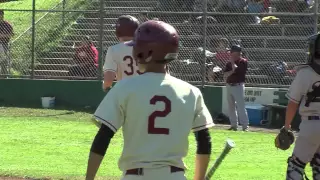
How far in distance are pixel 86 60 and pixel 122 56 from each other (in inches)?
453

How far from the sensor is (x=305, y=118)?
770 centimetres

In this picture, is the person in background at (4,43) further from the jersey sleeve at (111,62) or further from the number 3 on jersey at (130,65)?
the number 3 on jersey at (130,65)

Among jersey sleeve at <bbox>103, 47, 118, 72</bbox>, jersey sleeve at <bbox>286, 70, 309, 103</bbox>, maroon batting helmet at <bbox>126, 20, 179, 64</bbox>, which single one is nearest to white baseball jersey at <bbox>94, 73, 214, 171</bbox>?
maroon batting helmet at <bbox>126, 20, 179, 64</bbox>

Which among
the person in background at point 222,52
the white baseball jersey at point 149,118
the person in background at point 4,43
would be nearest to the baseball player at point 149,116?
the white baseball jersey at point 149,118

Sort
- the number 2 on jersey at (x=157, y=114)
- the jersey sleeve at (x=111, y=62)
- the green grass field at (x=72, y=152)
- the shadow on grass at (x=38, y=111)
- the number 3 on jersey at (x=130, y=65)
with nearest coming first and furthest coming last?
the number 2 on jersey at (x=157, y=114) < the number 3 on jersey at (x=130, y=65) < the jersey sleeve at (x=111, y=62) < the green grass field at (x=72, y=152) < the shadow on grass at (x=38, y=111)

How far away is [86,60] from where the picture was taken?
20.1 meters

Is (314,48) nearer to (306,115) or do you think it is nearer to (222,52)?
Answer: (306,115)

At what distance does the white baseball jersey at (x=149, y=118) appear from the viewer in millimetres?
4254

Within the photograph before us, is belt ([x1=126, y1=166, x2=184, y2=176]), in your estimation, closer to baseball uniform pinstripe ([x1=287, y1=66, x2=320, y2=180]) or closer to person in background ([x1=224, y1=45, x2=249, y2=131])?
baseball uniform pinstripe ([x1=287, y1=66, x2=320, y2=180])

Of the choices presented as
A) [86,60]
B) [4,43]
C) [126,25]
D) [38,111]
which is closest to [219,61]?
[86,60]

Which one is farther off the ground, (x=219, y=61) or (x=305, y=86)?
(x=305, y=86)

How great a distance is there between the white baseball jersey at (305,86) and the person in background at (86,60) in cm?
1262

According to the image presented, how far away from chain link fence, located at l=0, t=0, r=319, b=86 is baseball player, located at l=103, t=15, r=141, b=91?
32.0 ft

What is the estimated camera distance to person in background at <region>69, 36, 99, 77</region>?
19.9 meters
